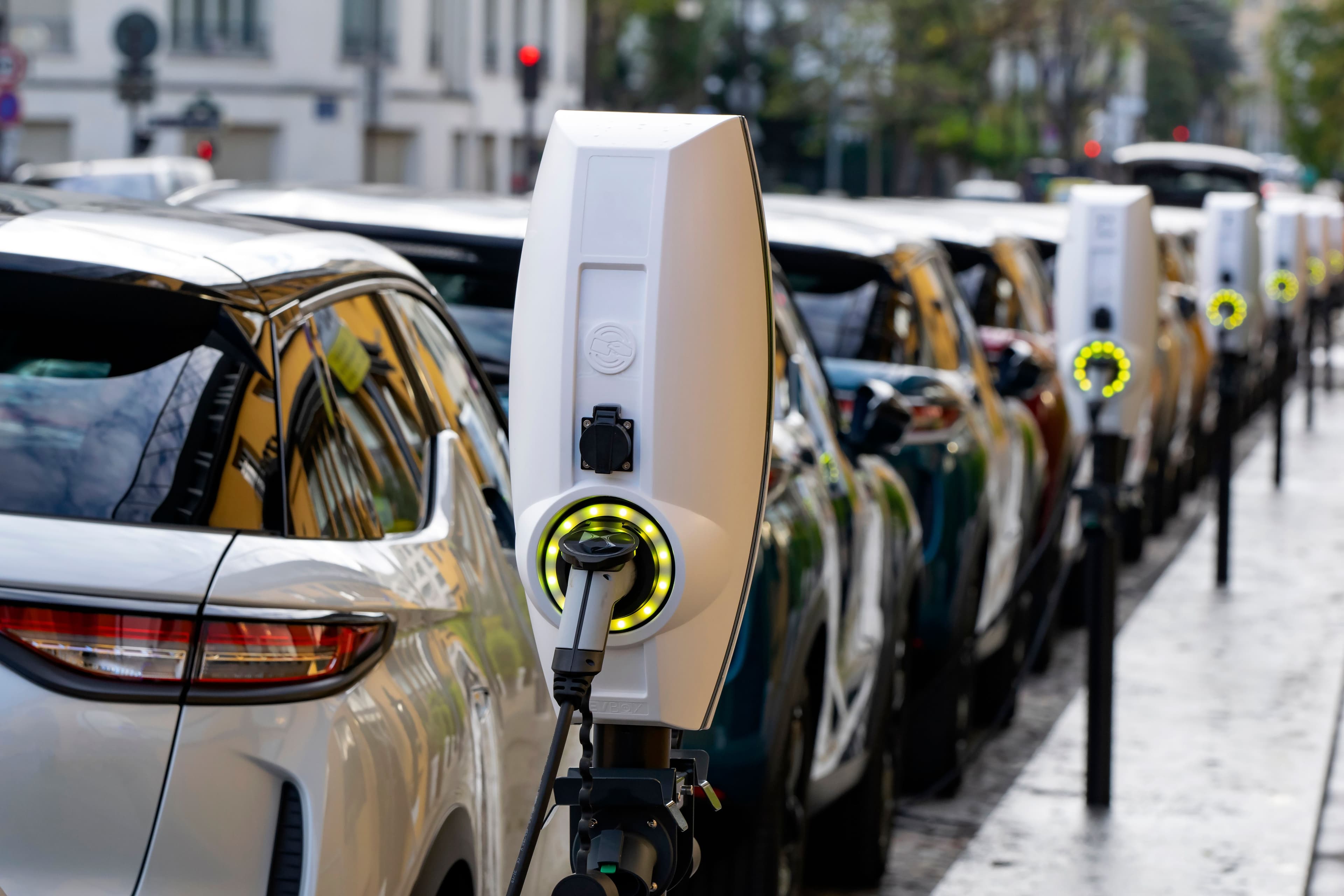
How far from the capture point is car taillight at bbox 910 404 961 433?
6.97 meters

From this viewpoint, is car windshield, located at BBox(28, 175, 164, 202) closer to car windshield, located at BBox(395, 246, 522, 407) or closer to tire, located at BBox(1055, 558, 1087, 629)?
tire, located at BBox(1055, 558, 1087, 629)

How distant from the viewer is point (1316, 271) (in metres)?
21.0

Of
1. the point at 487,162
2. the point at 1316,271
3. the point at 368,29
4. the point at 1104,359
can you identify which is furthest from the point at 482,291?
the point at 487,162

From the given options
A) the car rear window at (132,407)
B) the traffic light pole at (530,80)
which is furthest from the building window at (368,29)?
the car rear window at (132,407)

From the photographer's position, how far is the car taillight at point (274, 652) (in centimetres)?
239

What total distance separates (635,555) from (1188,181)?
1609 inches

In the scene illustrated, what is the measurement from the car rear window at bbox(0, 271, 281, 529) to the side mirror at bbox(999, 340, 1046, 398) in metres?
4.93

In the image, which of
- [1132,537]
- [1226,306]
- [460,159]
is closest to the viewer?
[1226,306]

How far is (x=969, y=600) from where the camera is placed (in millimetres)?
7133

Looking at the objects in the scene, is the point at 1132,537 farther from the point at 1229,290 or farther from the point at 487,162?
the point at 487,162

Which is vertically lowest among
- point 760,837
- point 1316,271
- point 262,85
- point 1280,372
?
point 760,837

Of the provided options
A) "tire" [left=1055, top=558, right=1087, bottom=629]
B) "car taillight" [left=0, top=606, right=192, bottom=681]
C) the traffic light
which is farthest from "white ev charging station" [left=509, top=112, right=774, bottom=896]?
the traffic light

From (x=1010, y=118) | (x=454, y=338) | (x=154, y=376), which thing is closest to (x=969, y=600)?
(x=454, y=338)

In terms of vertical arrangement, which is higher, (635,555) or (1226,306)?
(635,555)
